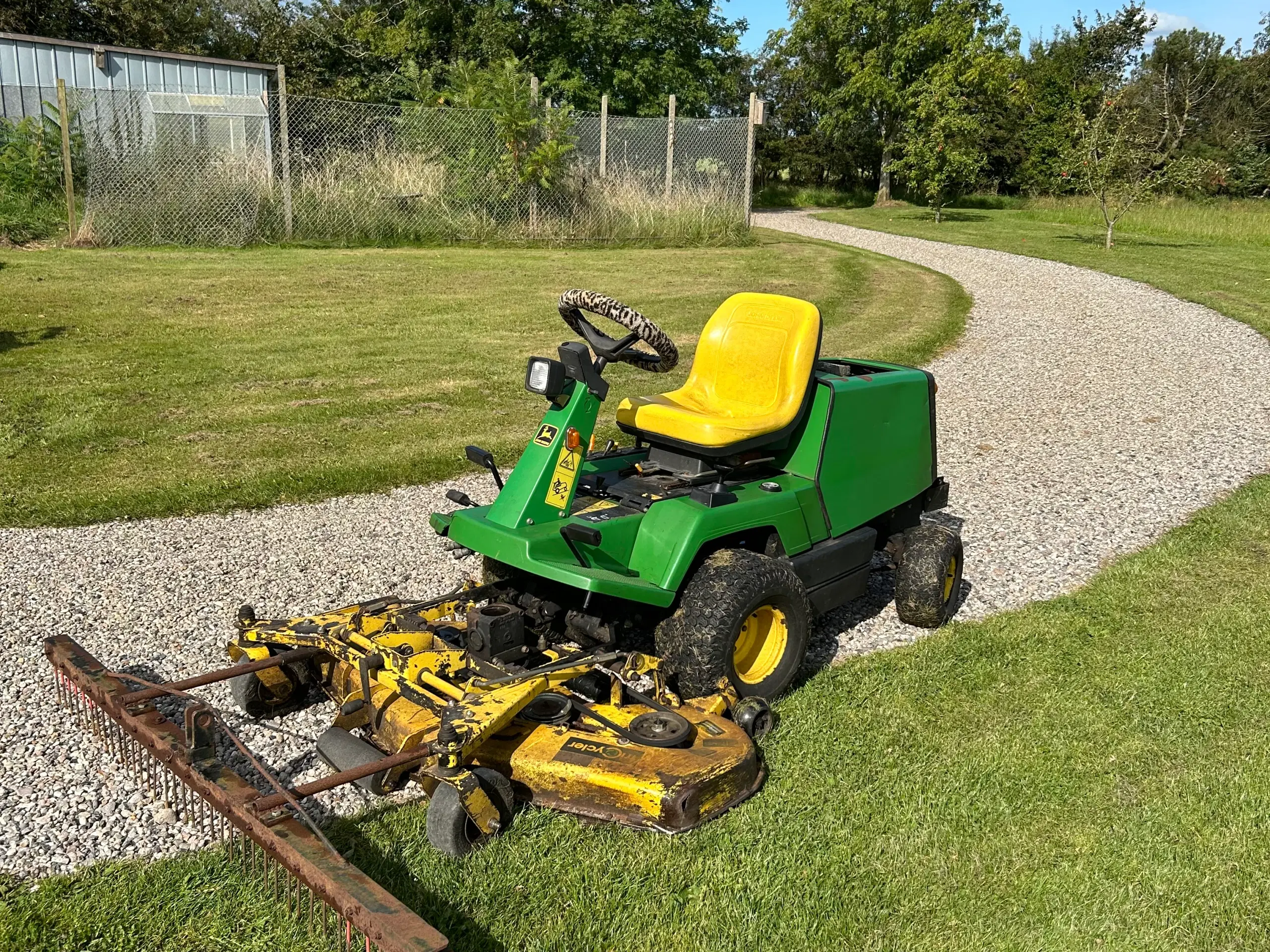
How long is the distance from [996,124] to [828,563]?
37520 millimetres

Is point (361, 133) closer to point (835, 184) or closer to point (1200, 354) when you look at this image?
point (1200, 354)

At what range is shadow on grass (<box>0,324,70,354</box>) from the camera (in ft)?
32.2

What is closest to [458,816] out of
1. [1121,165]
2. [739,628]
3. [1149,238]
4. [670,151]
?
[739,628]

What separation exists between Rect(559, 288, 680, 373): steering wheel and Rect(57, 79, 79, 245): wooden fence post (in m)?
13.5

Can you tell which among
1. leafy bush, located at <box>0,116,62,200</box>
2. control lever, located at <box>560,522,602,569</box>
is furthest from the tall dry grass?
control lever, located at <box>560,522,602,569</box>

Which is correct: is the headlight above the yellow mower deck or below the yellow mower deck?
above

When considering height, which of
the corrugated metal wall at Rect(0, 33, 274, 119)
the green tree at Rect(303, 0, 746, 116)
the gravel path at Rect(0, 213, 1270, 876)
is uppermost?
the green tree at Rect(303, 0, 746, 116)

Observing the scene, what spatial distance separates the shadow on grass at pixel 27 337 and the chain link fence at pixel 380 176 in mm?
5564

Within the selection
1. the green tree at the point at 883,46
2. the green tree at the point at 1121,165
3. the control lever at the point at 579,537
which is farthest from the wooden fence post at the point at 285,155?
the green tree at the point at 883,46

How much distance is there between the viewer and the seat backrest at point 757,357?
473cm

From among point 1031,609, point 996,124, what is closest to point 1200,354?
point 1031,609

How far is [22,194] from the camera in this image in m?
15.7

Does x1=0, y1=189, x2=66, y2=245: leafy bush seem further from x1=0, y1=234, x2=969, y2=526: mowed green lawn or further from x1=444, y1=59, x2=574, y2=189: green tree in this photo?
x1=444, y1=59, x2=574, y2=189: green tree

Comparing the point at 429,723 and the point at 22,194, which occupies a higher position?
→ the point at 22,194
